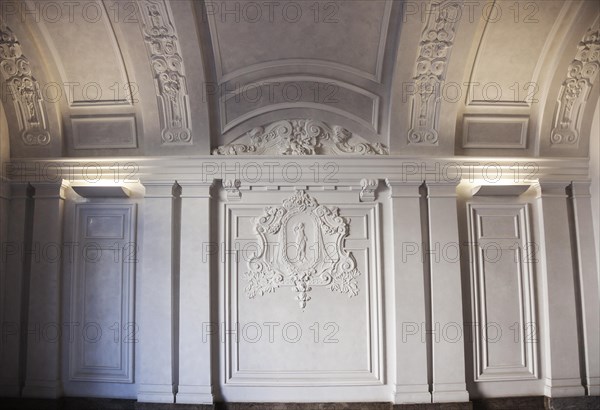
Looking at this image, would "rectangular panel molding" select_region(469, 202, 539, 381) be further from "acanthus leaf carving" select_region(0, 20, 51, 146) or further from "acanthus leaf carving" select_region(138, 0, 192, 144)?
"acanthus leaf carving" select_region(0, 20, 51, 146)

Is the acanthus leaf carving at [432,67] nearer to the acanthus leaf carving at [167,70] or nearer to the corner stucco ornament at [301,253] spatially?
the corner stucco ornament at [301,253]

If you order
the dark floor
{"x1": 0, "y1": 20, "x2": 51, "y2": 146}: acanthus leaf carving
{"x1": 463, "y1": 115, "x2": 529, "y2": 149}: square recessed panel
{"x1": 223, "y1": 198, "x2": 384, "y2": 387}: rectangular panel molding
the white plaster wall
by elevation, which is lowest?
the dark floor

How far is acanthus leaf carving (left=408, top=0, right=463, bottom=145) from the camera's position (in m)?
5.25

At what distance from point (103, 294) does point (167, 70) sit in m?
2.60

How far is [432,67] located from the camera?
5.68 metres

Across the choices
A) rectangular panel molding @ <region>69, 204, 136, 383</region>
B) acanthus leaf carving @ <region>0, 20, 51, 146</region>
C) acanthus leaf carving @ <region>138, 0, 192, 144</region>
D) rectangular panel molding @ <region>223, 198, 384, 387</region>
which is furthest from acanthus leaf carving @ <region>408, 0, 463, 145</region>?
acanthus leaf carving @ <region>0, 20, 51, 146</region>

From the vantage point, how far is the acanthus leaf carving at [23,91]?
5.55m

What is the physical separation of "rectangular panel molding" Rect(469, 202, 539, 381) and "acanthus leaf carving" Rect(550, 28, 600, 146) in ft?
3.16

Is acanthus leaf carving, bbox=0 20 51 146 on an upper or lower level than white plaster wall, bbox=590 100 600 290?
upper

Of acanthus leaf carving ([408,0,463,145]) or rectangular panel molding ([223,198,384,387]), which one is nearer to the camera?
acanthus leaf carving ([408,0,463,145])

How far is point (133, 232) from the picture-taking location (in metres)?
6.06

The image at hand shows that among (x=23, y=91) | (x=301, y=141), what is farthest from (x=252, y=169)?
(x=23, y=91)

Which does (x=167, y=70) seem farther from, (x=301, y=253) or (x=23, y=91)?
(x=301, y=253)

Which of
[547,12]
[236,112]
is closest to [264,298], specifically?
[236,112]
